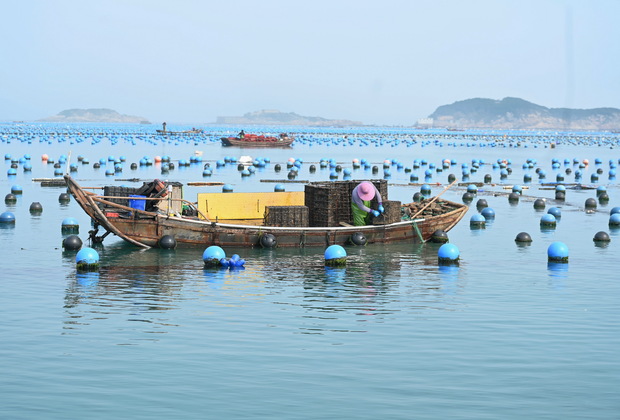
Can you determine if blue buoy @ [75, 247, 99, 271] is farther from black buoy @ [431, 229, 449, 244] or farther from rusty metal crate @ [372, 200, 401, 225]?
black buoy @ [431, 229, 449, 244]

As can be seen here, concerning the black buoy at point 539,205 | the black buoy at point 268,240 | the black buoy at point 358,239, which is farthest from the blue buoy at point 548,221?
the black buoy at point 268,240

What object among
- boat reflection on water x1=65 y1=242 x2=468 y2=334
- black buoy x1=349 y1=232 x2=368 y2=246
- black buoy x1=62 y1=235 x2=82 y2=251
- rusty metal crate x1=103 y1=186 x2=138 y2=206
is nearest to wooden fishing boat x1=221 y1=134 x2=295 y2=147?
rusty metal crate x1=103 y1=186 x2=138 y2=206

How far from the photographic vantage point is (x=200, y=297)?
25.8 meters

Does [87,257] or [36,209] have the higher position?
[36,209]

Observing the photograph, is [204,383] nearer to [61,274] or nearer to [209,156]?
[61,274]

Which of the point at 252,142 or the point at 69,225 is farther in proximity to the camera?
the point at 252,142

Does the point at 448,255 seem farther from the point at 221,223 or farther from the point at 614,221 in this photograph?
the point at 614,221

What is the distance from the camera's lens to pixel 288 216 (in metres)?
35.7

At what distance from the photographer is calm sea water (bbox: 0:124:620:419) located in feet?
53.7

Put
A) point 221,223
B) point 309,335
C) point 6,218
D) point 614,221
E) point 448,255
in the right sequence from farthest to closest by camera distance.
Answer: point 614,221 → point 6,218 → point 221,223 → point 448,255 → point 309,335

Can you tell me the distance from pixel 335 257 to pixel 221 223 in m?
5.98

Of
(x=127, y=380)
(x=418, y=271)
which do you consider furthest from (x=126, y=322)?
(x=418, y=271)

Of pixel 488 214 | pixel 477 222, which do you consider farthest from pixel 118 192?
pixel 488 214

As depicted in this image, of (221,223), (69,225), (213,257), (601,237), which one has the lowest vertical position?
(601,237)
